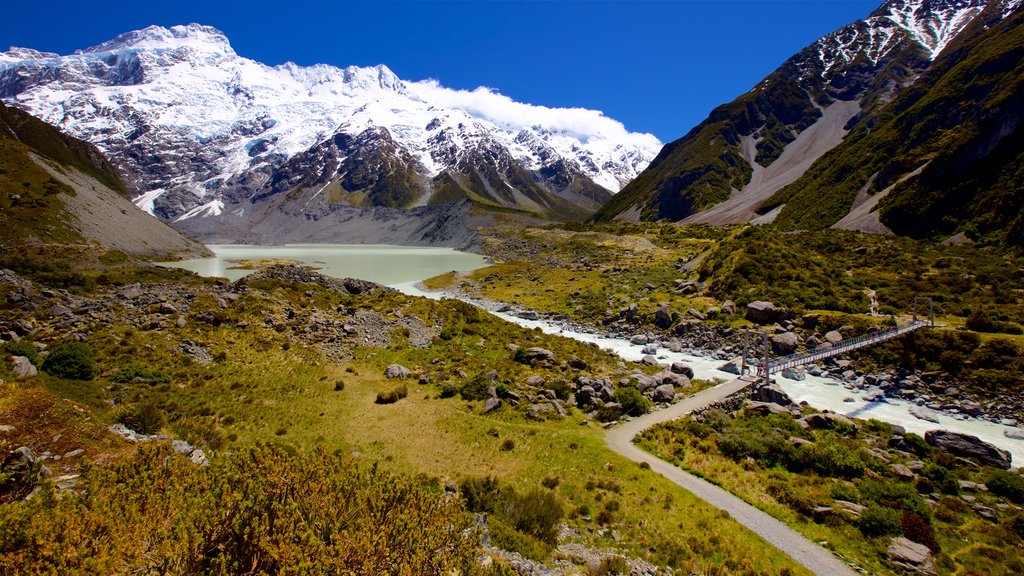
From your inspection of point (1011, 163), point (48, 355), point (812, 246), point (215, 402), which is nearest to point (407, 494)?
point (215, 402)

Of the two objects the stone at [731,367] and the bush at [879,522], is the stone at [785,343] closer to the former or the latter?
the stone at [731,367]

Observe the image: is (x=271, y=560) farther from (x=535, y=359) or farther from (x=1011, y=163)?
(x=1011, y=163)

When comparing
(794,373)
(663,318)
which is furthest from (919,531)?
(663,318)

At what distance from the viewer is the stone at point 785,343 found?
1507 inches

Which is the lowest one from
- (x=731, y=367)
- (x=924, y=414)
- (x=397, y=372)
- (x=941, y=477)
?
(x=397, y=372)

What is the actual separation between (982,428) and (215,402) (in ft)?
135

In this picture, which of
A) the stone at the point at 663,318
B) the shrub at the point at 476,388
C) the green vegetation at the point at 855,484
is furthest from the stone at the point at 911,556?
the stone at the point at 663,318

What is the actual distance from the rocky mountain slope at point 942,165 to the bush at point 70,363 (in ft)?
341

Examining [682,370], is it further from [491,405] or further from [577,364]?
[491,405]

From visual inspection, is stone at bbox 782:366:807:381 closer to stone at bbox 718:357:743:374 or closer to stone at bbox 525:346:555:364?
stone at bbox 718:357:743:374

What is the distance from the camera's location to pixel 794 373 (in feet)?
108

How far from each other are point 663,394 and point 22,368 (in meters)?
30.6

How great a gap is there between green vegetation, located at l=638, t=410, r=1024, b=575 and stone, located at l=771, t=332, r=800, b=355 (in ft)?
49.4

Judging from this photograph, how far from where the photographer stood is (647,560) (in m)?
12.6
